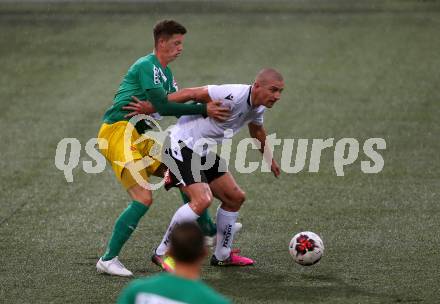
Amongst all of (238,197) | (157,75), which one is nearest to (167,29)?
(157,75)

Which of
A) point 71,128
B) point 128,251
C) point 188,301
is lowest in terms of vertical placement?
point 188,301

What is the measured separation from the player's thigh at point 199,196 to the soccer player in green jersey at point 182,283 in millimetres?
3833

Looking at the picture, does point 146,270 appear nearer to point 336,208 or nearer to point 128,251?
point 128,251

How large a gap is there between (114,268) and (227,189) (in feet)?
4.12

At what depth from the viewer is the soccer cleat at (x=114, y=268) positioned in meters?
9.04

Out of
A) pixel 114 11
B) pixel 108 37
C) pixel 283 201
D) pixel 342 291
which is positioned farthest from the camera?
pixel 114 11

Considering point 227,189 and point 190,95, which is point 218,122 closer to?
Result: point 190,95

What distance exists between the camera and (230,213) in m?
9.52

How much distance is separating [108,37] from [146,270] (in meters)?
13.2

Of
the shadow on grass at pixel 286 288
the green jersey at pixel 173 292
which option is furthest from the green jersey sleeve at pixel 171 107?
the green jersey at pixel 173 292

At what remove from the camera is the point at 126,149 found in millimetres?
9273

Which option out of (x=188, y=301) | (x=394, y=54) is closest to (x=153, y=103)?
(x=188, y=301)

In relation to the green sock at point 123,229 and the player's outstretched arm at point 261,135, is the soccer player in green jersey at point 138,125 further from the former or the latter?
the player's outstretched arm at point 261,135

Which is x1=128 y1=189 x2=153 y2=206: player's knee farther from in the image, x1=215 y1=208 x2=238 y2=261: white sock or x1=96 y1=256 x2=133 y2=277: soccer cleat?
x1=215 y1=208 x2=238 y2=261: white sock
